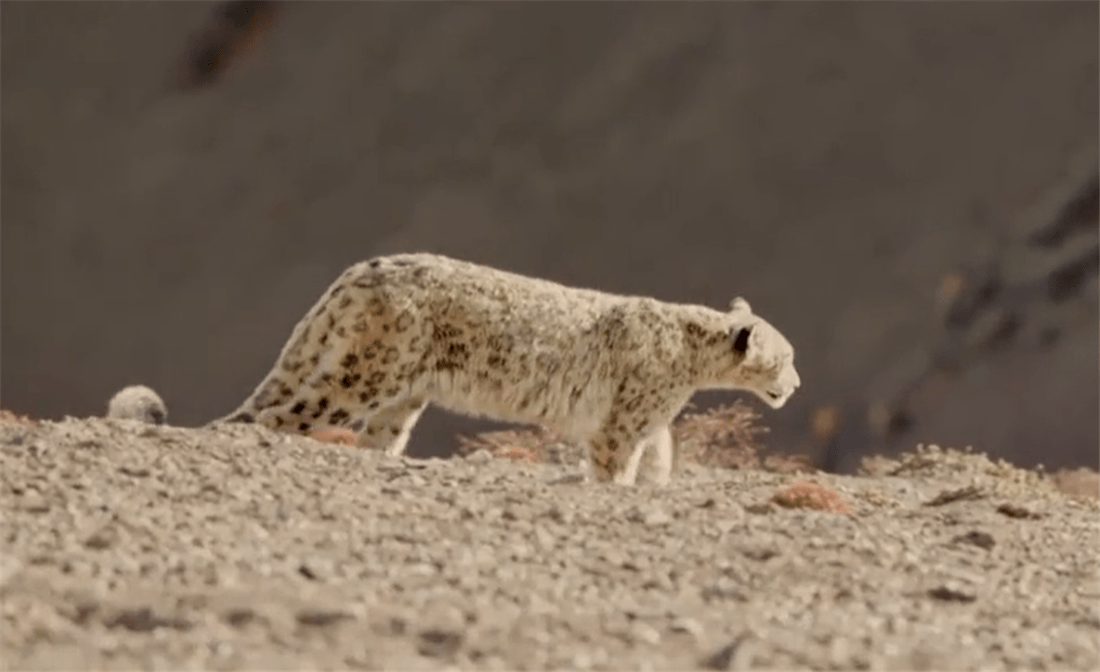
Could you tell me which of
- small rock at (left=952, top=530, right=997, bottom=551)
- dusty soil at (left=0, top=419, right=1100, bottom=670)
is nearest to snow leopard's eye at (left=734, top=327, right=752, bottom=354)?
dusty soil at (left=0, top=419, right=1100, bottom=670)

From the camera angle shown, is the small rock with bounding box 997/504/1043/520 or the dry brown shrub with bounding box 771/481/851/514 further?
the small rock with bounding box 997/504/1043/520

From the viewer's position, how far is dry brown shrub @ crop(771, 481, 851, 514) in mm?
6473

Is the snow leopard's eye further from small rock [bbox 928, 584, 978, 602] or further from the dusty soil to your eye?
small rock [bbox 928, 584, 978, 602]

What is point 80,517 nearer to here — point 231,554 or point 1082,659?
point 231,554

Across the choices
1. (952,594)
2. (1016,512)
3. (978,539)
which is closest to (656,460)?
(1016,512)

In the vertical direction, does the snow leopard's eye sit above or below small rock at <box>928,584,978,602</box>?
above

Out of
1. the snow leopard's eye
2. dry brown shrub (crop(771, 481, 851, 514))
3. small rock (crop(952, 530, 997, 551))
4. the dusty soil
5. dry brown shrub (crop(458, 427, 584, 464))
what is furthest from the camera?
dry brown shrub (crop(458, 427, 584, 464))

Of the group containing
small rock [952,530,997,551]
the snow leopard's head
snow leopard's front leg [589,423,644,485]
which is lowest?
small rock [952,530,997,551]

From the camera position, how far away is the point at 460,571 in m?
4.51

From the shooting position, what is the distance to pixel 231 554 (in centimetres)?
438

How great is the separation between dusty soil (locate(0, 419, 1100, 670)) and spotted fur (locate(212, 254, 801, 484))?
116cm

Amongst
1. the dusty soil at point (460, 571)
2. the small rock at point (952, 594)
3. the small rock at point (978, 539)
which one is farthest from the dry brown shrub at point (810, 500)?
the small rock at point (952, 594)

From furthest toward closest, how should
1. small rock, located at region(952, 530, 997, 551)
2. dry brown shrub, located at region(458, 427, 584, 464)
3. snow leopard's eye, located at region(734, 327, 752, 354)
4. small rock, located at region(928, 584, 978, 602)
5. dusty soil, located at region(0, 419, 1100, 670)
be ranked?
1. dry brown shrub, located at region(458, 427, 584, 464)
2. snow leopard's eye, located at region(734, 327, 752, 354)
3. small rock, located at region(952, 530, 997, 551)
4. small rock, located at region(928, 584, 978, 602)
5. dusty soil, located at region(0, 419, 1100, 670)

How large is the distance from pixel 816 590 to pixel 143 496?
7.29 feet
